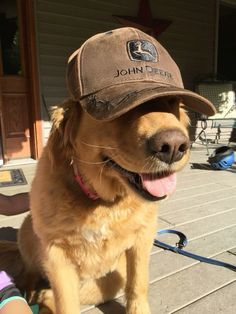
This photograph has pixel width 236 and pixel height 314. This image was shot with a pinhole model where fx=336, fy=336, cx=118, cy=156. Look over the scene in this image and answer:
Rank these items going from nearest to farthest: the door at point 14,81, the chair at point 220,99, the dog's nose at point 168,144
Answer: the dog's nose at point 168,144, the door at point 14,81, the chair at point 220,99

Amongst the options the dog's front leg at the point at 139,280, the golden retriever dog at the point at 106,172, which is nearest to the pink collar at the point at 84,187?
the golden retriever dog at the point at 106,172

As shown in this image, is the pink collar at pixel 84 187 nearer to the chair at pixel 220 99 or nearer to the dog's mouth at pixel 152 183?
the dog's mouth at pixel 152 183

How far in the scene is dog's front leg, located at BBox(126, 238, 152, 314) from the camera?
185cm

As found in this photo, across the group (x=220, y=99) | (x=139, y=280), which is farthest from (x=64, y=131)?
(x=220, y=99)

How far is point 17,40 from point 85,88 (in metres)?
4.61

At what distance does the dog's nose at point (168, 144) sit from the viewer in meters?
1.27

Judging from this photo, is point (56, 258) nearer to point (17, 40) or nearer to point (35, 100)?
point (35, 100)

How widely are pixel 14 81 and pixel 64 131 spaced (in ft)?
13.6

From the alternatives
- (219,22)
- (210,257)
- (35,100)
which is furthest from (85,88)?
(219,22)

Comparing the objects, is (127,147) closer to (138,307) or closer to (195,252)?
(138,307)

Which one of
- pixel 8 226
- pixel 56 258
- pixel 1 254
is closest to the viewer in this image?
pixel 56 258

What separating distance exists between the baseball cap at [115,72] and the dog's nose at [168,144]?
0.55ft

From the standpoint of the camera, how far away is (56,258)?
1.70m

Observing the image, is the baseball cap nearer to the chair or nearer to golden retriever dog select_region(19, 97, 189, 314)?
golden retriever dog select_region(19, 97, 189, 314)
